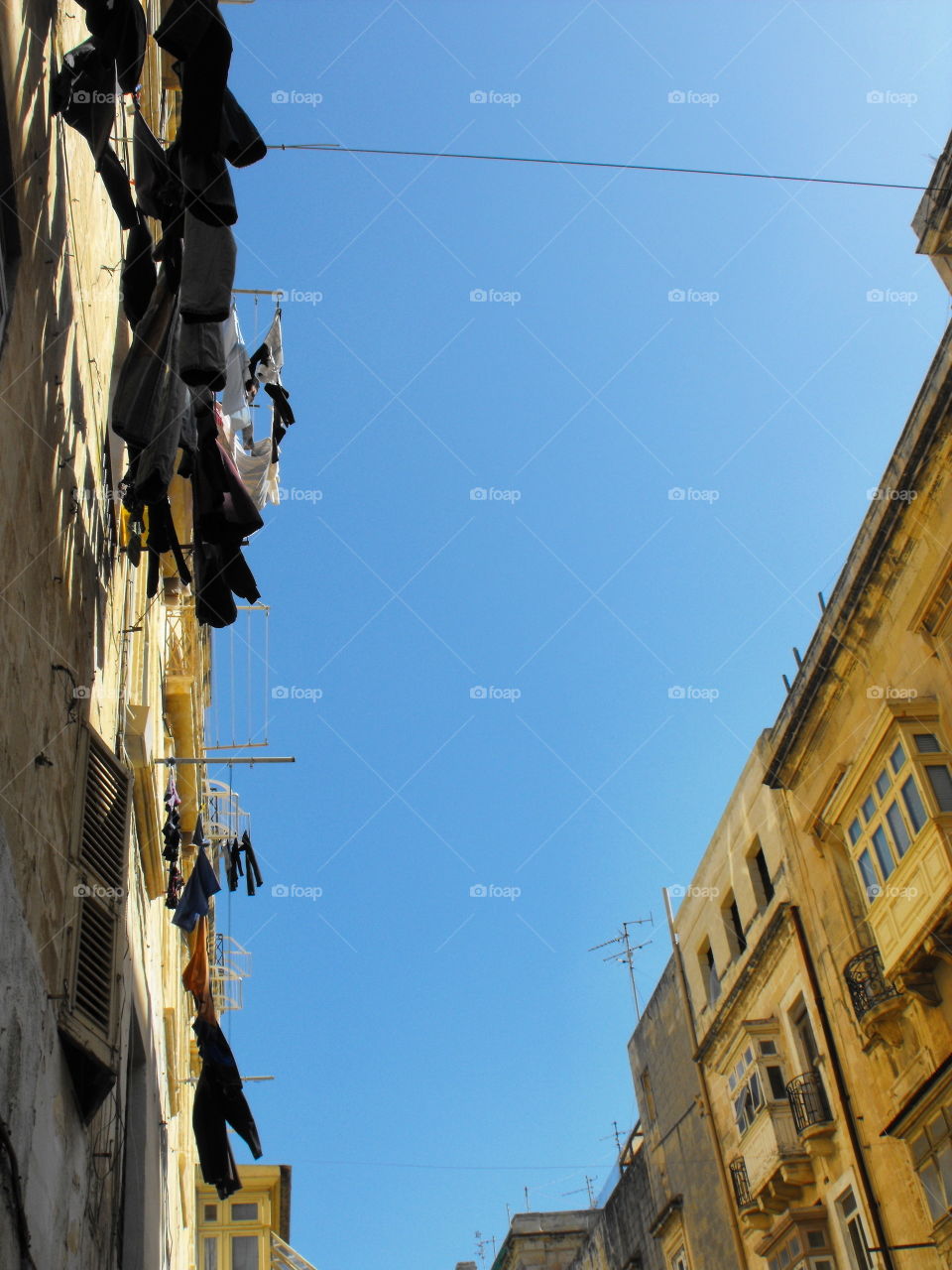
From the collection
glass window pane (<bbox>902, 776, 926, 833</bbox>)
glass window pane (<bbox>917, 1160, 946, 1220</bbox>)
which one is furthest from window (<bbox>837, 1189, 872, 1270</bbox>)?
glass window pane (<bbox>902, 776, 926, 833</bbox>)

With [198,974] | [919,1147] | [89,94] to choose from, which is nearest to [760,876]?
[919,1147]

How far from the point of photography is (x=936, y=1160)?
14.2m

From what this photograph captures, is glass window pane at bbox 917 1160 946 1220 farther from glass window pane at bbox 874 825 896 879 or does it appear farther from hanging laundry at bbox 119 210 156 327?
hanging laundry at bbox 119 210 156 327

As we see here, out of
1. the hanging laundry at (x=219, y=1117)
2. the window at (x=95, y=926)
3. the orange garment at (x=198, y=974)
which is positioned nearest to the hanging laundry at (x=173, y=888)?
the orange garment at (x=198, y=974)

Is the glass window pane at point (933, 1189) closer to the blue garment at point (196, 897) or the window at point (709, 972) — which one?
the window at point (709, 972)

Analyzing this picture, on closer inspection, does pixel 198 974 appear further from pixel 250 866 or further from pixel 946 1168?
pixel 946 1168

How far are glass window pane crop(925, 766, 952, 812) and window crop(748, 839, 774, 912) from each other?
6.33 meters

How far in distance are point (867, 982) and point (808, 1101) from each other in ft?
9.58

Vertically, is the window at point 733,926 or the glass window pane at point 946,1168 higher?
the window at point 733,926

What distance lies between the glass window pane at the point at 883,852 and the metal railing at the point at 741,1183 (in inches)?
269

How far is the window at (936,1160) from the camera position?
45.6 ft

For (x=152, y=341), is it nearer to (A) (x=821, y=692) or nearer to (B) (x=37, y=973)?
(B) (x=37, y=973)

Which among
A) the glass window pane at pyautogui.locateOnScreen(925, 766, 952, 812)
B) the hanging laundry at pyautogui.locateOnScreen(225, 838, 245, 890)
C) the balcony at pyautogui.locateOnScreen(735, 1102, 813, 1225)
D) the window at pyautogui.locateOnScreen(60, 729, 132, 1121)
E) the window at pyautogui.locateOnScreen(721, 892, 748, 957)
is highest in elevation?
the window at pyautogui.locateOnScreen(721, 892, 748, 957)

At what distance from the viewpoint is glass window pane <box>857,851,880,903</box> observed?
15859 mm
